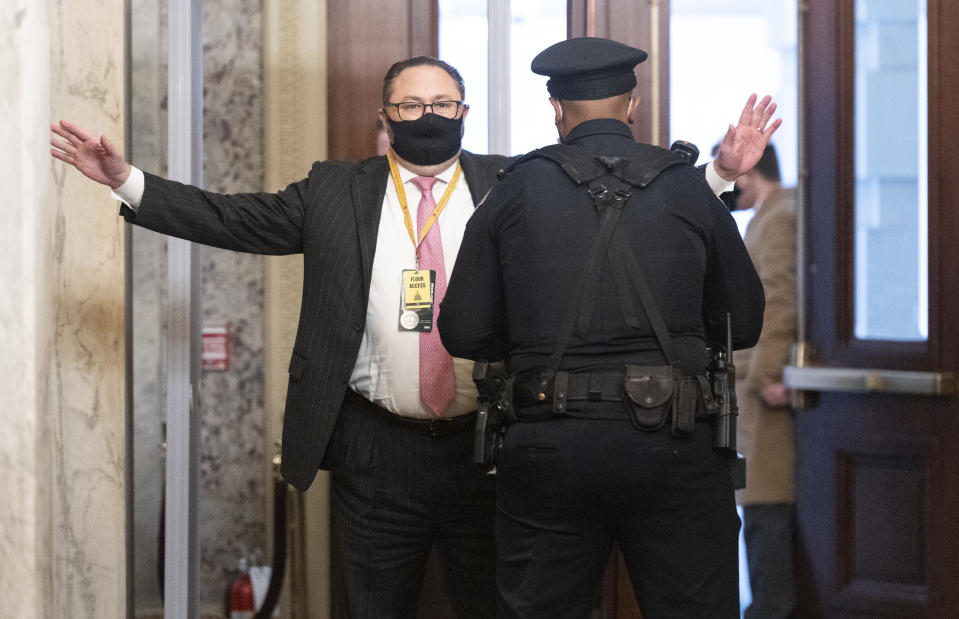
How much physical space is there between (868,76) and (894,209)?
402 mm

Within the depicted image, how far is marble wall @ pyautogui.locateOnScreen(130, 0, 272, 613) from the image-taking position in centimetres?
300

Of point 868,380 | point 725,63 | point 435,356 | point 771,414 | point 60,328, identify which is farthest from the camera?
point 771,414

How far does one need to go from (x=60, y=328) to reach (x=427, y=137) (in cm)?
96

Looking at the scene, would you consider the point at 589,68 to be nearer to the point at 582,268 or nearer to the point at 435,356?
the point at 582,268

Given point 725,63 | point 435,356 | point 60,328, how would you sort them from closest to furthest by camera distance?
1. point 435,356
2. point 60,328
3. point 725,63

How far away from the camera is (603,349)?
181 centimetres

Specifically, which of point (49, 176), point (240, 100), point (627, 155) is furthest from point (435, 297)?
point (240, 100)

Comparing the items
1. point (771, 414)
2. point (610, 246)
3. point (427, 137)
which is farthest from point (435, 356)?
point (771, 414)

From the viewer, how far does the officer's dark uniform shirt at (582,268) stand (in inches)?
71.3

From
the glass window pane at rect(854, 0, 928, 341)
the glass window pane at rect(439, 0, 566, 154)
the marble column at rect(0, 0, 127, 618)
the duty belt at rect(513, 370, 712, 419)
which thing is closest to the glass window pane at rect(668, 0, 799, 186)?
the glass window pane at rect(854, 0, 928, 341)

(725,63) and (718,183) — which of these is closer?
(718,183)

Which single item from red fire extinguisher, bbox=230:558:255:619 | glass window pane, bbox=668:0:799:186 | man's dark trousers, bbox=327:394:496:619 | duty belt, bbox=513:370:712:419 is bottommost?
red fire extinguisher, bbox=230:558:255:619

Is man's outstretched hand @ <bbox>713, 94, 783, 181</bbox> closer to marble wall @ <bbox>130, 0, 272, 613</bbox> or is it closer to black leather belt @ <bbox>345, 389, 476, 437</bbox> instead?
black leather belt @ <bbox>345, 389, 476, 437</bbox>

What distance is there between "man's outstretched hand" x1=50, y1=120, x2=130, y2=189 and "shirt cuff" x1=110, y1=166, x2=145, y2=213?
1 centimetres
